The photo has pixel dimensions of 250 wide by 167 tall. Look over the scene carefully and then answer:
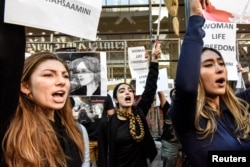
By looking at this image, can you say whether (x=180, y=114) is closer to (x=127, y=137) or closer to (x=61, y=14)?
(x=61, y=14)

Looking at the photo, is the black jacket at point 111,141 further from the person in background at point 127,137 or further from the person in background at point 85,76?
the person in background at point 85,76

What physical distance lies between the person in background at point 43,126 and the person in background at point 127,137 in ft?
7.14

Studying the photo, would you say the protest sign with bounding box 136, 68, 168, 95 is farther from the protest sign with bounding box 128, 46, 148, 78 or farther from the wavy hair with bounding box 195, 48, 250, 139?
the wavy hair with bounding box 195, 48, 250, 139

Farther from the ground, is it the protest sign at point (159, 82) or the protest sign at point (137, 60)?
the protest sign at point (137, 60)

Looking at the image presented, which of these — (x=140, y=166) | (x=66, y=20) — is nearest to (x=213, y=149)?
(x=66, y=20)

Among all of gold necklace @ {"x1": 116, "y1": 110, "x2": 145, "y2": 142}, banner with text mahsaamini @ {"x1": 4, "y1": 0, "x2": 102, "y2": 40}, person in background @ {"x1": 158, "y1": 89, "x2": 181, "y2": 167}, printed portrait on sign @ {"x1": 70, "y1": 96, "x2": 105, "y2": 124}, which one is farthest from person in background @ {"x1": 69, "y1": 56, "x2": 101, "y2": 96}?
banner with text mahsaamini @ {"x1": 4, "y1": 0, "x2": 102, "y2": 40}

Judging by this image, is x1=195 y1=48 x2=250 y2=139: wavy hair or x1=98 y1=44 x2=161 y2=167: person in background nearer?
x1=195 y1=48 x2=250 y2=139: wavy hair

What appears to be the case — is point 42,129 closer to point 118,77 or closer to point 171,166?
point 171,166

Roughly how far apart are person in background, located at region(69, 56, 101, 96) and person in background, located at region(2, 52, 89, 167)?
118 inches

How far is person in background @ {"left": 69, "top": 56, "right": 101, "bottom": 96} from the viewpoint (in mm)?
5117

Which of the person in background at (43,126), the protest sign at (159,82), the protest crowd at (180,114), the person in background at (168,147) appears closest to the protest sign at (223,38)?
the person in background at (168,147)

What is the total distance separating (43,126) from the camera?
1.89 metres

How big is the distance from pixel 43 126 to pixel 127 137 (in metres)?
2.45

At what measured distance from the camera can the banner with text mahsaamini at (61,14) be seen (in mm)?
1657
